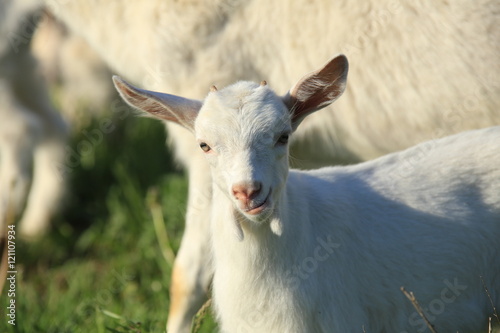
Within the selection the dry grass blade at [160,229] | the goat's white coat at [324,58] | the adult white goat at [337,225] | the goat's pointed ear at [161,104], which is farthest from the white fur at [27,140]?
the adult white goat at [337,225]

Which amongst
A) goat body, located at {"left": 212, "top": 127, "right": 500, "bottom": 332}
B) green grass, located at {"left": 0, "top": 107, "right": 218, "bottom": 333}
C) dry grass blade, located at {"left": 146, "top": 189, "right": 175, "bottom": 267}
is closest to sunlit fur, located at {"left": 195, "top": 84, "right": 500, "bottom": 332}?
goat body, located at {"left": 212, "top": 127, "right": 500, "bottom": 332}

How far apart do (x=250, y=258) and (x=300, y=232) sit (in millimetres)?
213

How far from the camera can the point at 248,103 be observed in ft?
10.0

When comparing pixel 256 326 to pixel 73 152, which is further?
pixel 73 152

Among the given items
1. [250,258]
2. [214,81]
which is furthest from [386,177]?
[214,81]

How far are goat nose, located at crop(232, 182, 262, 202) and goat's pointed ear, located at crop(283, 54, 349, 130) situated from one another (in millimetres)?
421

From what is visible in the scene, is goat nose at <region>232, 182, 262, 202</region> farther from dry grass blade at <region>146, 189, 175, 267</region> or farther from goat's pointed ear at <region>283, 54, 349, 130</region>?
dry grass blade at <region>146, 189, 175, 267</region>

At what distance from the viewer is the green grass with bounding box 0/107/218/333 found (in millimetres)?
4832

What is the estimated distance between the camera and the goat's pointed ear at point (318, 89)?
309 cm

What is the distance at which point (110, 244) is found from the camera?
20.0ft

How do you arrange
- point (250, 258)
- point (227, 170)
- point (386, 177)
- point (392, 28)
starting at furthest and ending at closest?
point (392, 28)
point (386, 177)
point (250, 258)
point (227, 170)

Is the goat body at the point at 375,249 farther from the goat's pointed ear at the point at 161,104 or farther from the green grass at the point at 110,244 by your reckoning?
the green grass at the point at 110,244

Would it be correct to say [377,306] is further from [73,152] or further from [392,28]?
[73,152]

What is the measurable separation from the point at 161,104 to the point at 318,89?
55cm
